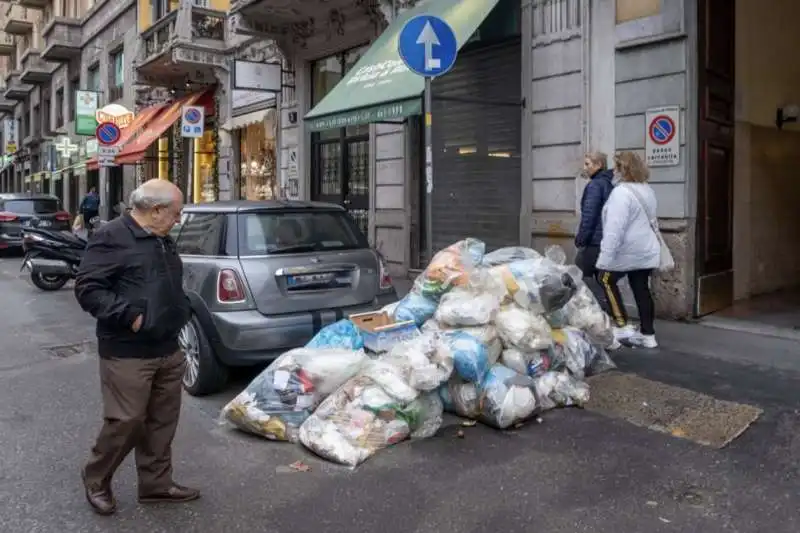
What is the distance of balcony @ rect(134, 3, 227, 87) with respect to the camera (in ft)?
57.0

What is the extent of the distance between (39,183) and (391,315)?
138 feet

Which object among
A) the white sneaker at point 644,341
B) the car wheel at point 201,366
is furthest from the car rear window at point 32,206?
the white sneaker at point 644,341

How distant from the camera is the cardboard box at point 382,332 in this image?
16.5ft

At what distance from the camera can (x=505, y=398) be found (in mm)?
4773

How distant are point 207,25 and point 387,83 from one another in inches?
377

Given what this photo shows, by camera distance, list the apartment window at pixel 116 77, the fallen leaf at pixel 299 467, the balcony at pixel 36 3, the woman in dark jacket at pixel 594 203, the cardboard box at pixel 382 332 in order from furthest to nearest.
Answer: the balcony at pixel 36 3 → the apartment window at pixel 116 77 → the woman in dark jacket at pixel 594 203 → the cardboard box at pixel 382 332 → the fallen leaf at pixel 299 467

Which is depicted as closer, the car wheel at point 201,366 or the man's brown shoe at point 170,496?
the man's brown shoe at point 170,496

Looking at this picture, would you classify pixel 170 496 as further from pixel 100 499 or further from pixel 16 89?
pixel 16 89

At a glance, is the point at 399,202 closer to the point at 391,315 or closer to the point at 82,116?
the point at 391,315

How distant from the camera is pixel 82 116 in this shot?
2598 cm

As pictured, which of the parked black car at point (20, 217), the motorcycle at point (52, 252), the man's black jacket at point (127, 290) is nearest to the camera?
the man's black jacket at point (127, 290)

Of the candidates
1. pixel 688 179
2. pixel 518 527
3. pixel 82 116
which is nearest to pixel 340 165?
pixel 688 179

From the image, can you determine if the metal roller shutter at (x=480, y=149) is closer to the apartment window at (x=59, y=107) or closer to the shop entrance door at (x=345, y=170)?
the shop entrance door at (x=345, y=170)

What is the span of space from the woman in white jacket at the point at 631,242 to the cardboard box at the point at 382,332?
245 centimetres
